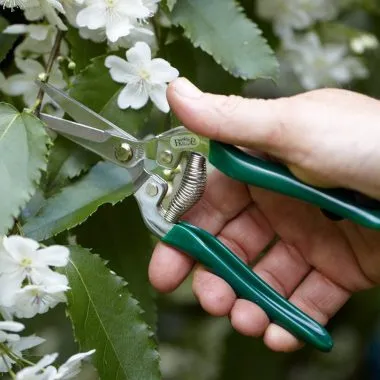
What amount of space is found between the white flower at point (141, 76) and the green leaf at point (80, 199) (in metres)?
0.07

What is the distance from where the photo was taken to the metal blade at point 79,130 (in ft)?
2.51

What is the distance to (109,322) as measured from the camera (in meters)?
0.73

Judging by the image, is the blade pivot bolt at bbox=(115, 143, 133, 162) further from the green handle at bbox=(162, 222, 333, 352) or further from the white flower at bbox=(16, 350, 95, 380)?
the white flower at bbox=(16, 350, 95, 380)

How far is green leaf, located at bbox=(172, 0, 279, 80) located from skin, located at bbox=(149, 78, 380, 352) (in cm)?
→ 9

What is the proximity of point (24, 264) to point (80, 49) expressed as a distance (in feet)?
0.89

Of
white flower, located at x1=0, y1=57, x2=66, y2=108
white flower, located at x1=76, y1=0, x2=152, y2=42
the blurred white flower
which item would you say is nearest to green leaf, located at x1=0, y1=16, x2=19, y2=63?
white flower, located at x1=0, y1=57, x2=66, y2=108

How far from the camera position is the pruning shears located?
0.75m

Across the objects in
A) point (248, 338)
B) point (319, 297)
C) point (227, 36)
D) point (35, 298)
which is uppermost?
point (227, 36)

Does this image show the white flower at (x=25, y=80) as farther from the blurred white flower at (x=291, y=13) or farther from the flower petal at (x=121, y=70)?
the blurred white flower at (x=291, y=13)

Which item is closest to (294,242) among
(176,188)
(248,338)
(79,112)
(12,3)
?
(176,188)

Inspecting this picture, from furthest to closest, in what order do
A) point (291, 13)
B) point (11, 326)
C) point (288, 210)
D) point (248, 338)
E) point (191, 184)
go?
point (248, 338) → point (291, 13) → point (288, 210) → point (191, 184) → point (11, 326)

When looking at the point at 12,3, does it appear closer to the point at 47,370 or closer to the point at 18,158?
the point at 18,158

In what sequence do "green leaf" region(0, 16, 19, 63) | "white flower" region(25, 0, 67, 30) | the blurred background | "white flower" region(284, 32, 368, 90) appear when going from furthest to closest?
"white flower" region(284, 32, 368, 90) → the blurred background → "green leaf" region(0, 16, 19, 63) → "white flower" region(25, 0, 67, 30)

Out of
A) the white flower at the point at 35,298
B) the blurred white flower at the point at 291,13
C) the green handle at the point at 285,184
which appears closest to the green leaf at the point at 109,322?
the white flower at the point at 35,298
